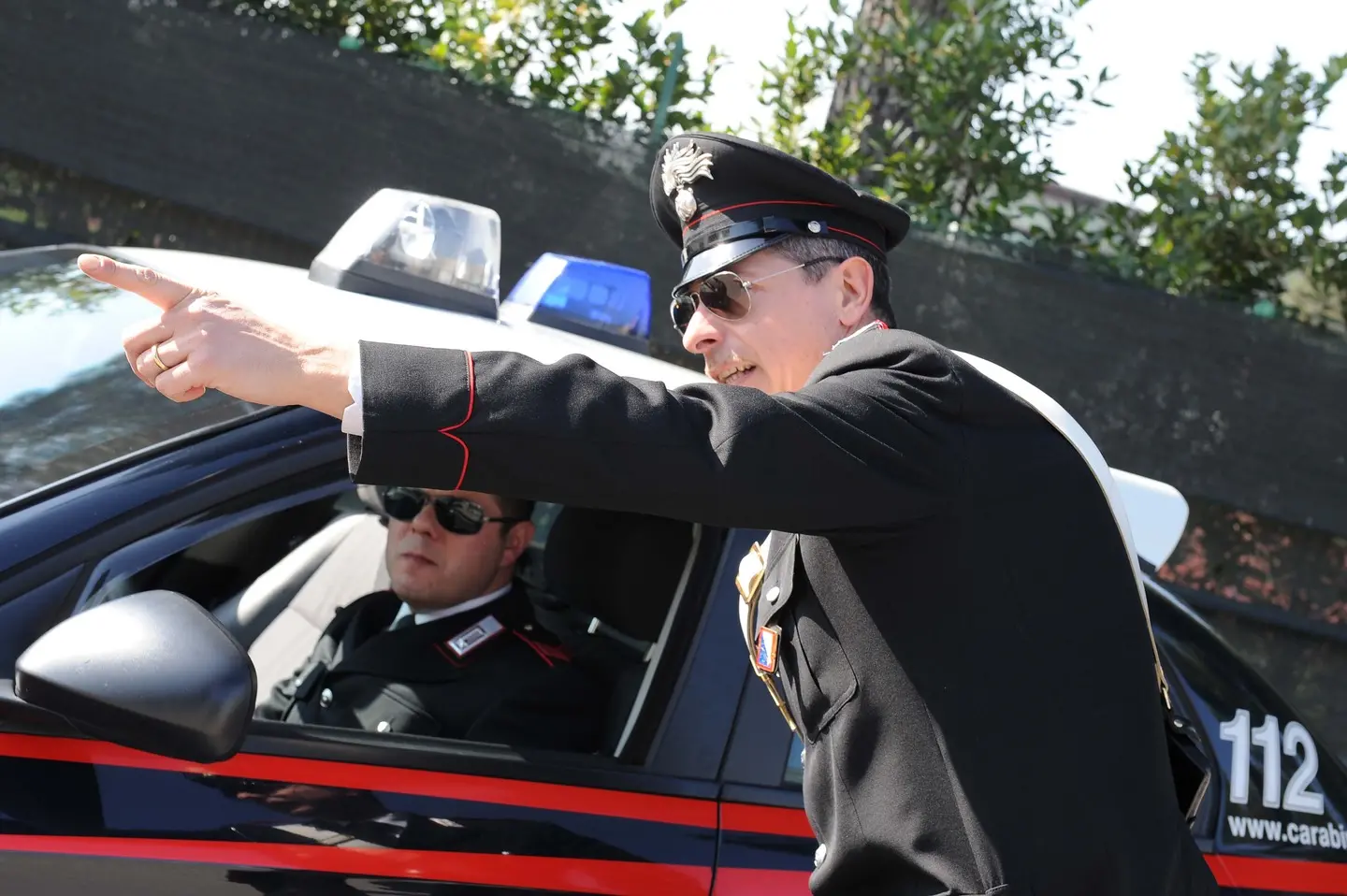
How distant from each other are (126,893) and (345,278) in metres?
1.12

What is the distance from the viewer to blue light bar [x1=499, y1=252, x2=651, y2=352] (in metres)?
2.87

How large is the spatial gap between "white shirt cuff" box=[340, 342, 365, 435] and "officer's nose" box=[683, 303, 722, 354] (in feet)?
2.22

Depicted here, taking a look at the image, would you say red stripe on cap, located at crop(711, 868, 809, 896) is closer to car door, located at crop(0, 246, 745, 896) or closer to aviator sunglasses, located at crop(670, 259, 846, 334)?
car door, located at crop(0, 246, 745, 896)

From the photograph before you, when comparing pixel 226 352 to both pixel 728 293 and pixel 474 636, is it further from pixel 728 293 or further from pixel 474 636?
pixel 474 636

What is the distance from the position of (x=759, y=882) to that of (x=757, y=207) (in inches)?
37.9

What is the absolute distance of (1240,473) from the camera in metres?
5.99

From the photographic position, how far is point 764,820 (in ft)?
6.70

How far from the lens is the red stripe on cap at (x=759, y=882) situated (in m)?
1.96

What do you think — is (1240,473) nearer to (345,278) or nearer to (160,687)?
(345,278)

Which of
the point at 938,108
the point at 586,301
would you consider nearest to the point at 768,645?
the point at 586,301

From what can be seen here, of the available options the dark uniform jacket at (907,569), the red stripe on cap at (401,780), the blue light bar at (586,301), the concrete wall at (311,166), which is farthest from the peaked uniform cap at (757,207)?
the concrete wall at (311,166)

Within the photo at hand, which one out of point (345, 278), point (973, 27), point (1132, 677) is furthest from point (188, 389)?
point (973, 27)

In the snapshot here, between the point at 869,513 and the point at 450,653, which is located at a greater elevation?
the point at 869,513

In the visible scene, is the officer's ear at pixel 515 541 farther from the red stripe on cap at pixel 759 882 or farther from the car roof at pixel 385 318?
the red stripe on cap at pixel 759 882
